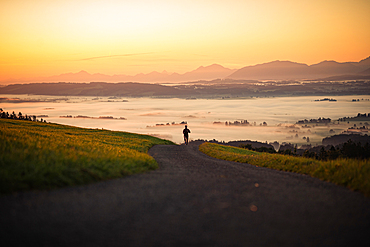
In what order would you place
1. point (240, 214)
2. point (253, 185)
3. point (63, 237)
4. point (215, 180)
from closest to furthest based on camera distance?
point (63, 237)
point (240, 214)
point (253, 185)
point (215, 180)

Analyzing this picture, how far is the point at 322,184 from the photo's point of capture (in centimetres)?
944

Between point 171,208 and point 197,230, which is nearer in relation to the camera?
point 197,230

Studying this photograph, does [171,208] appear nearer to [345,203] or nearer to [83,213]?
[83,213]

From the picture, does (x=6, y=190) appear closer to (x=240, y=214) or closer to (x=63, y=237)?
(x=63, y=237)

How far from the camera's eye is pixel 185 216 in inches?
255

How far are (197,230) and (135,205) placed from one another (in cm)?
→ 220

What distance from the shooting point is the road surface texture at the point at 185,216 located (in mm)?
Result: 5367

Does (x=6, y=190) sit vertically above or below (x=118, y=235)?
above

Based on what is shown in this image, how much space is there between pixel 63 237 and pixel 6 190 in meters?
3.43

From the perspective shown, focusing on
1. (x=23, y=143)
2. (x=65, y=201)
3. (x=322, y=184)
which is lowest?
(x=322, y=184)

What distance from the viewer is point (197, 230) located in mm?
5777

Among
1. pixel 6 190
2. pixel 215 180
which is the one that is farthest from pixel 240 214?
pixel 6 190

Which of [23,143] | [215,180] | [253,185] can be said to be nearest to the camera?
[253,185]

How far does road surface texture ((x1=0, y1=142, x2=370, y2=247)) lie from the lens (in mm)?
5367
